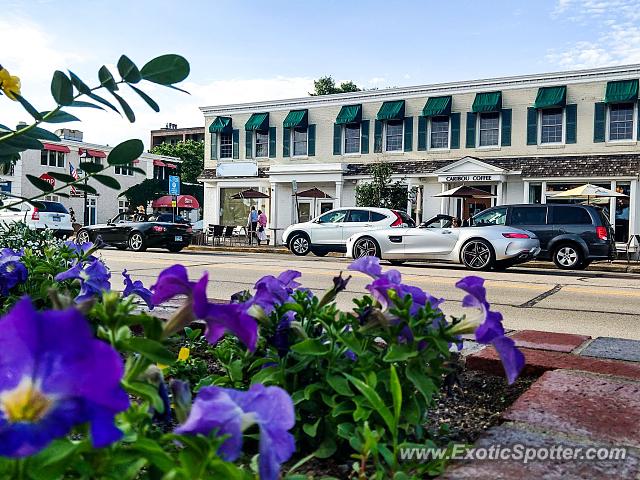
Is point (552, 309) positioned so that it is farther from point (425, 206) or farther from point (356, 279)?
point (425, 206)

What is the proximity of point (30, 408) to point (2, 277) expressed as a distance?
91.7 inches

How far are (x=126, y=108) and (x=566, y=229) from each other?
1636 centimetres

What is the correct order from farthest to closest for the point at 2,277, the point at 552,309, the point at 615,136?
the point at 615,136 → the point at 552,309 → the point at 2,277

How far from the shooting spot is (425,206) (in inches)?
1088

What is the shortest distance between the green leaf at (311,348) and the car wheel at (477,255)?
13740 millimetres

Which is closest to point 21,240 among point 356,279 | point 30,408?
point 30,408

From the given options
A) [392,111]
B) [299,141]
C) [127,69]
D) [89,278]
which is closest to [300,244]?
[392,111]

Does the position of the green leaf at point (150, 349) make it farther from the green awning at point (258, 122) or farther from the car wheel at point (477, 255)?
the green awning at point (258, 122)

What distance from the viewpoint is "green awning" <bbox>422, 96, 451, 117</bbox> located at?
86.4ft

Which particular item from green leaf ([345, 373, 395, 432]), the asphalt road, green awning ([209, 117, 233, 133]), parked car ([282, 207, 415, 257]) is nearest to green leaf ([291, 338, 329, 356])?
green leaf ([345, 373, 395, 432])

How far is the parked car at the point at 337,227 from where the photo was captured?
18.6 metres

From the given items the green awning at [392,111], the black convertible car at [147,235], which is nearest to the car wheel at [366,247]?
the black convertible car at [147,235]

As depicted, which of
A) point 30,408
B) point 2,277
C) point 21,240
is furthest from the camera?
point 21,240

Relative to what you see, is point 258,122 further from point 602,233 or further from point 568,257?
point 602,233
